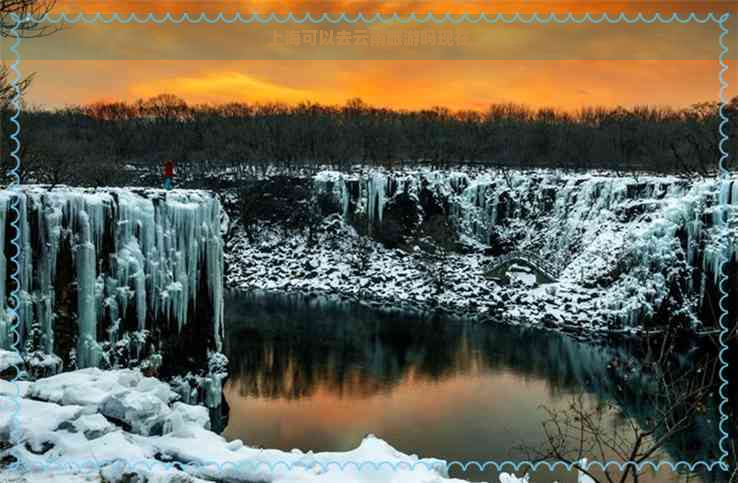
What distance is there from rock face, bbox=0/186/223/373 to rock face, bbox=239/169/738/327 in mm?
11544

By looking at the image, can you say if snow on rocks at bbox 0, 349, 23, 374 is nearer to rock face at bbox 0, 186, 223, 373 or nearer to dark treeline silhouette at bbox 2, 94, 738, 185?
rock face at bbox 0, 186, 223, 373

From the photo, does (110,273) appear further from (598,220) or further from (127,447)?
(598,220)

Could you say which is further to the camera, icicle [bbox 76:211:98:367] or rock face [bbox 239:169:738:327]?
rock face [bbox 239:169:738:327]

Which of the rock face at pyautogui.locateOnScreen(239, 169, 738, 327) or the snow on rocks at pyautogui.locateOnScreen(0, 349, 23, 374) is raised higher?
the rock face at pyautogui.locateOnScreen(239, 169, 738, 327)

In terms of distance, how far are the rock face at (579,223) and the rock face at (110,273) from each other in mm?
11544

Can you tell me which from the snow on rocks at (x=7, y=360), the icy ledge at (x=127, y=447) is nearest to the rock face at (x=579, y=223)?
the icy ledge at (x=127, y=447)

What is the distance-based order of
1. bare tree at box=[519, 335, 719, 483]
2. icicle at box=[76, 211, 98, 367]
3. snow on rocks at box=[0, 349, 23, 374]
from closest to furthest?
bare tree at box=[519, 335, 719, 483] → snow on rocks at box=[0, 349, 23, 374] → icicle at box=[76, 211, 98, 367]

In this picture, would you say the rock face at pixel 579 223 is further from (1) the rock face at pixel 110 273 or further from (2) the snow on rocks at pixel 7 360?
(2) the snow on rocks at pixel 7 360

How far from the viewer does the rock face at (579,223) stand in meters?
22.0

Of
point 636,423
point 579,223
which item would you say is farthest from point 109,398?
point 579,223

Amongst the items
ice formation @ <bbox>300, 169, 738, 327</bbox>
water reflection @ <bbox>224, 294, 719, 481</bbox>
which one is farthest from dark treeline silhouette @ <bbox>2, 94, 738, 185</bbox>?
water reflection @ <bbox>224, 294, 719, 481</bbox>

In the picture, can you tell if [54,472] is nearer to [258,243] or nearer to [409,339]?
[409,339]

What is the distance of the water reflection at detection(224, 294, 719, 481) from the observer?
1219 centimetres

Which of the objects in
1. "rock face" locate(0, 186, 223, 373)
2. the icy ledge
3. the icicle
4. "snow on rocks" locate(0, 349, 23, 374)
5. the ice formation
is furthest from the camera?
the ice formation
